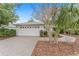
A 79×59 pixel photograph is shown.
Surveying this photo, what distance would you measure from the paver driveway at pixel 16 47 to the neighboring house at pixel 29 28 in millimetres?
75

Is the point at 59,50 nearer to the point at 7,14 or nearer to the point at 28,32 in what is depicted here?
the point at 28,32

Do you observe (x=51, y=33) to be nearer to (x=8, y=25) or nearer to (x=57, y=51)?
(x=57, y=51)

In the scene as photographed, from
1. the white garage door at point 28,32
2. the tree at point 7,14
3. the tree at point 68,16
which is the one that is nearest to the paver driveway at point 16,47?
the white garage door at point 28,32

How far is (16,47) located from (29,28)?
30cm

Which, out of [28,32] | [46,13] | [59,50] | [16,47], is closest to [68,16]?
[46,13]

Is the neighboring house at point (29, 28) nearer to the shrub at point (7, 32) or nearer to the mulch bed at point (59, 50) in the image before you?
the shrub at point (7, 32)

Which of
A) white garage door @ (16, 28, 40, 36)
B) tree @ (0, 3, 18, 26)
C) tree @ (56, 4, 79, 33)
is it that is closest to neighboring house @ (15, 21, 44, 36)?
white garage door @ (16, 28, 40, 36)

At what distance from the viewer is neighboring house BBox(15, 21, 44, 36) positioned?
7.16 ft

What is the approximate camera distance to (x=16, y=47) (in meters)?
2.19

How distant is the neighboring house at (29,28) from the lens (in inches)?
86.0

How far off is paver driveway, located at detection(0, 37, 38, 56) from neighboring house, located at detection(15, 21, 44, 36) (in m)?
0.08

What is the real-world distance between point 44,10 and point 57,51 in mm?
563

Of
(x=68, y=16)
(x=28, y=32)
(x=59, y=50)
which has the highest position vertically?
(x=68, y=16)

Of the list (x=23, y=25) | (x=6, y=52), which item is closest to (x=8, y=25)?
(x=23, y=25)
